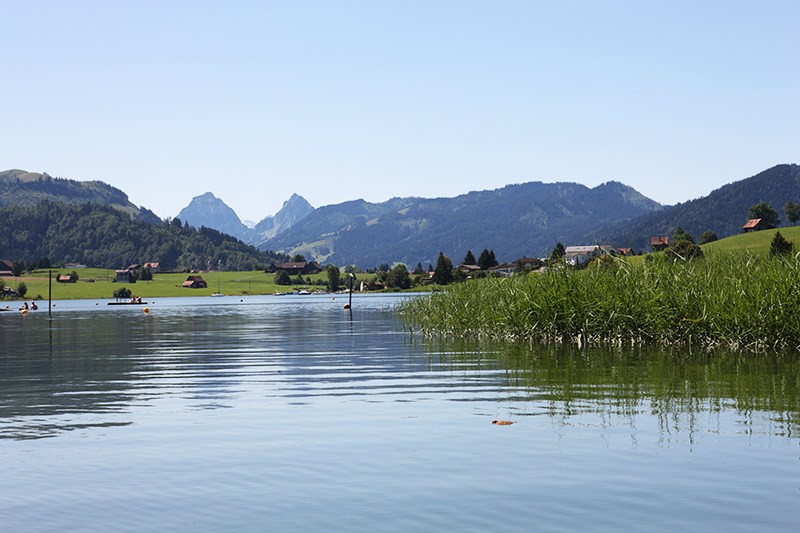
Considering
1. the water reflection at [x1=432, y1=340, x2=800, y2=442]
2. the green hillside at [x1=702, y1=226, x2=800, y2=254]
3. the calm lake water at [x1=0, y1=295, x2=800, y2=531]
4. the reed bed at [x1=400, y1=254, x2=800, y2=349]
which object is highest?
the green hillside at [x1=702, y1=226, x2=800, y2=254]

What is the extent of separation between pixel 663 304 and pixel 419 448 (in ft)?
78.9

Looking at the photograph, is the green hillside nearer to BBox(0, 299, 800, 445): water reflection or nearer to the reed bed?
the reed bed

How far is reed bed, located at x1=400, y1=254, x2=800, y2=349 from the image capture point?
3594cm

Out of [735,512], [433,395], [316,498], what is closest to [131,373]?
[433,395]

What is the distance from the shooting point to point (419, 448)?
19.0m

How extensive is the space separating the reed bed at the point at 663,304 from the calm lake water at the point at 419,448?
7.70 feet

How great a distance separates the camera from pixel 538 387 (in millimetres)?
29141

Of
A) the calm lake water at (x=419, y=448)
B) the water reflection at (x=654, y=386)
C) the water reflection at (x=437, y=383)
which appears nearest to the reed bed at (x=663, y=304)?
the water reflection at (x=654, y=386)

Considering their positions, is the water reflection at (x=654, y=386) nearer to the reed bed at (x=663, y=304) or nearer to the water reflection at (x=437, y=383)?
the water reflection at (x=437, y=383)

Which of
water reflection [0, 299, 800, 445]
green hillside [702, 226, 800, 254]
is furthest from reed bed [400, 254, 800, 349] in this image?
green hillside [702, 226, 800, 254]

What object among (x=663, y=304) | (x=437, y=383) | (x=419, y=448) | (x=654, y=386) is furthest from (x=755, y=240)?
(x=419, y=448)

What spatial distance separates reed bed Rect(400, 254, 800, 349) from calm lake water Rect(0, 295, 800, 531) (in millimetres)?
2346

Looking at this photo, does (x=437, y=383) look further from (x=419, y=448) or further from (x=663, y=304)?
(x=663, y=304)

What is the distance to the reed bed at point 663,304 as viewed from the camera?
3594 centimetres
